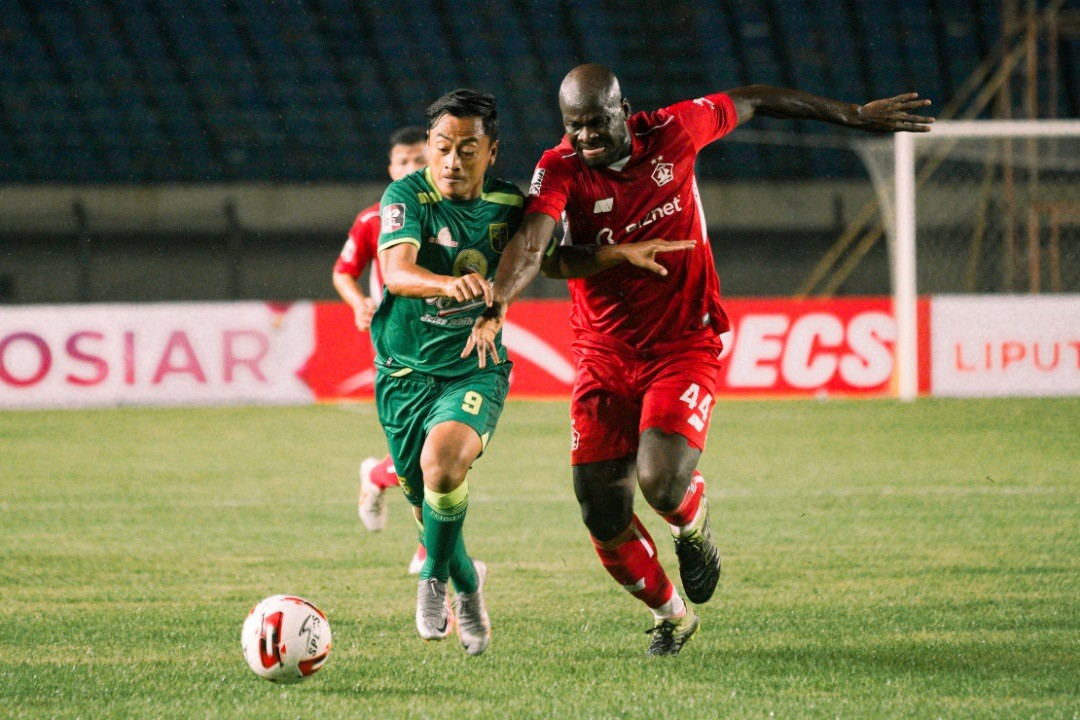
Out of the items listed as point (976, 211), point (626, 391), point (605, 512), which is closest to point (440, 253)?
point (626, 391)

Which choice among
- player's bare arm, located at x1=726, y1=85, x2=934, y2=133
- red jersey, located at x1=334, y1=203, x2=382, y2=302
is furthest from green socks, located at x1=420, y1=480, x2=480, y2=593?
red jersey, located at x1=334, y1=203, x2=382, y2=302

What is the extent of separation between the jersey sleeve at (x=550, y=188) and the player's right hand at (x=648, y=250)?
0.73 ft

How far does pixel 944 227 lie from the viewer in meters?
16.7

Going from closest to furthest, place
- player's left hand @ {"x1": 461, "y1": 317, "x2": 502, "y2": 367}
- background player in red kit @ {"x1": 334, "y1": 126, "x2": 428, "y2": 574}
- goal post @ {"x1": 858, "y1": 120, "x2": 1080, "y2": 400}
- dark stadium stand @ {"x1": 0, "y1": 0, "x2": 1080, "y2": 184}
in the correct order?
player's left hand @ {"x1": 461, "y1": 317, "x2": 502, "y2": 367} → background player in red kit @ {"x1": 334, "y1": 126, "x2": 428, "y2": 574} → goal post @ {"x1": 858, "y1": 120, "x2": 1080, "y2": 400} → dark stadium stand @ {"x1": 0, "y1": 0, "x2": 1080, "y2": 184}

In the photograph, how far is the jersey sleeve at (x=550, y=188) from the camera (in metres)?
4.68

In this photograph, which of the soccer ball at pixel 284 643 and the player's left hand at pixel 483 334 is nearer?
the soccer ball at pixel 284 643

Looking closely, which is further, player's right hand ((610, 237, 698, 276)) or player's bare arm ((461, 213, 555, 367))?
player's right hand ((610, 237, 698, 276))

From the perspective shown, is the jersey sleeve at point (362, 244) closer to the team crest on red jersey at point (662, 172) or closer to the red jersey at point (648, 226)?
the red jersey at point (648, 226)

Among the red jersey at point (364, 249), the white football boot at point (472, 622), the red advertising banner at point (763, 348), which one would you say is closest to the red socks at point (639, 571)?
the white football boot at point (472, 622)

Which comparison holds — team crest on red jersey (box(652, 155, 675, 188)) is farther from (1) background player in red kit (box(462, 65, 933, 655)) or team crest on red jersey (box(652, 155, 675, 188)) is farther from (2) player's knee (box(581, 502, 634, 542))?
(2) player's knee (box(581, 502, 634, 542))

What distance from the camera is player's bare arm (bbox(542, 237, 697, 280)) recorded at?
467cm

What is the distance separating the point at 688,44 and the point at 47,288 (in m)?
10.2

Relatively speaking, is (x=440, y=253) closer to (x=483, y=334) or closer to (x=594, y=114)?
(x=483, y=334)

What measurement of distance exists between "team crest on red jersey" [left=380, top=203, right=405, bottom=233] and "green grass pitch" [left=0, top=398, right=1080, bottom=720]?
52.9 inches
